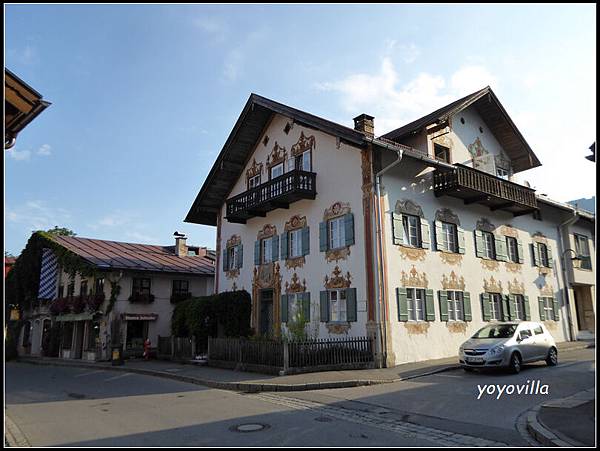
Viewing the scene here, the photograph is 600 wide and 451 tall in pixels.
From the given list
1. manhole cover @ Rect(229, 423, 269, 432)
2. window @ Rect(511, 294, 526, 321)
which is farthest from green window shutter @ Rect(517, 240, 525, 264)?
manhole cover @ Rect(229, 423, 269, 432)

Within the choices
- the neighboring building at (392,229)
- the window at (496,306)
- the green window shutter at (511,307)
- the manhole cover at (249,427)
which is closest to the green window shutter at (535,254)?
the neighboring building at (392,229)

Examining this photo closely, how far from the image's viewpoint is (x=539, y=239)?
2581cm

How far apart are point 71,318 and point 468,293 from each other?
2268 cm

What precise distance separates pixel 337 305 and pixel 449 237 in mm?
5757

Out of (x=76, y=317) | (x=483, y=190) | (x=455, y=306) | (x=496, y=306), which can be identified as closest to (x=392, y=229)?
(x=455, y=306)

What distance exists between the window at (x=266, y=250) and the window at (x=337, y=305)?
15.4 feet

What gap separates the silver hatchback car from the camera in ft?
47.0

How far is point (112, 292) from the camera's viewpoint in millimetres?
27781

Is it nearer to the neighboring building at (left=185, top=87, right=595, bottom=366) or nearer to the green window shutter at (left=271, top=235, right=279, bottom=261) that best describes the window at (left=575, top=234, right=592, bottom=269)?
the neighboring building at (left=185, top=87, right=595, bottom=366)

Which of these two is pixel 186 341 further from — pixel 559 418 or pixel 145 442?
pixel 559 418

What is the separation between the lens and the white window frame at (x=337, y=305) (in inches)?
754

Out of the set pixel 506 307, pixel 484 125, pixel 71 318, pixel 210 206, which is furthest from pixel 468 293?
pixel 71 318

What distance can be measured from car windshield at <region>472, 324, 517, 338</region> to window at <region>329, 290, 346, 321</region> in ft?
17.1

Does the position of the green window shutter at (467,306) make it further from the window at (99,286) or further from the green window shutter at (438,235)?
the window at (99,286)
